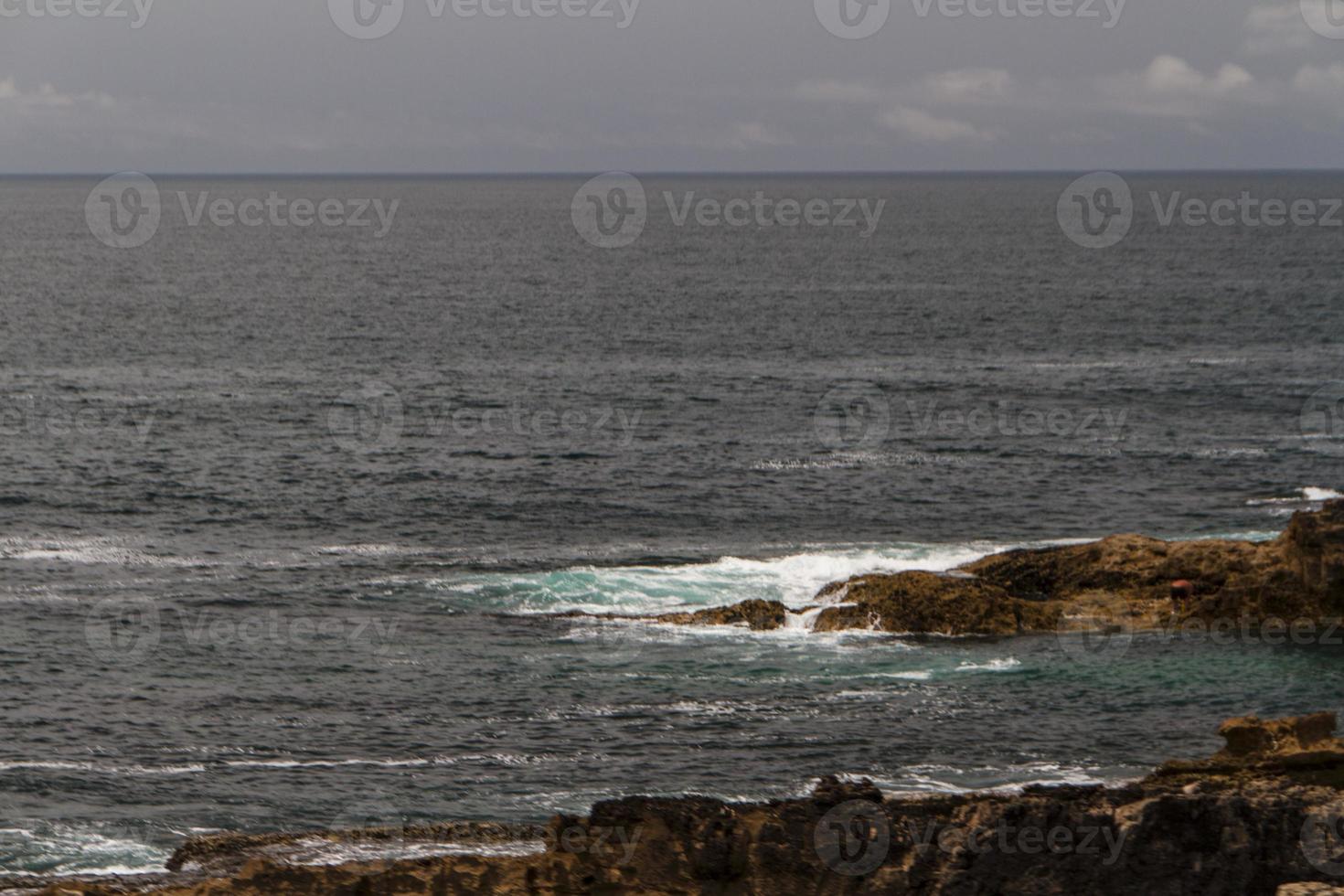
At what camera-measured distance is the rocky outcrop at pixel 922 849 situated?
26547mm

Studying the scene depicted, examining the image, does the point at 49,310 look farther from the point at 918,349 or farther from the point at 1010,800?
the point at 1010,800

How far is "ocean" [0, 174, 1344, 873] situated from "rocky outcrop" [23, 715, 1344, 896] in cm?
1083

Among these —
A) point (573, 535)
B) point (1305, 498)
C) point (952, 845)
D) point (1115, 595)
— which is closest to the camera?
point (952, 845)

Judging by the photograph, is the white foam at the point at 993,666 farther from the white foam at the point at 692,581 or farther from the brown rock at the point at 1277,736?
the brown rock at the point at 1277,736

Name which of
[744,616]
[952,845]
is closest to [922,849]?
[952,845]

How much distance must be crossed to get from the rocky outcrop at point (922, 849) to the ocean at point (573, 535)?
427 inches

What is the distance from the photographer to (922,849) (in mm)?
27188

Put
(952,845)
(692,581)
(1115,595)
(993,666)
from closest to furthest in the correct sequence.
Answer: (952,845)
(993,666)
(1115,595)
(692,581)

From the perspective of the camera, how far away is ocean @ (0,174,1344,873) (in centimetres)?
4256

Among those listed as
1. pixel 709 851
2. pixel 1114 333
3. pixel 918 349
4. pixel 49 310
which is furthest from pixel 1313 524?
pixel 49 310

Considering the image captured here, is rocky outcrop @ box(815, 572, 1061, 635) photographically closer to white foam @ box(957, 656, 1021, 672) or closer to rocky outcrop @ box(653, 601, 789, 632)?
rocky outcrop @ box(653, 601, 789, 632)

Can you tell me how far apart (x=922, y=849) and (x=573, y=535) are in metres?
40.6

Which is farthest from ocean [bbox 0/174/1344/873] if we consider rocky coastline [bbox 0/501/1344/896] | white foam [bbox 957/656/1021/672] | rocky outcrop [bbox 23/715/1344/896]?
rocky outcrop [bbox 23/715/1344/896]

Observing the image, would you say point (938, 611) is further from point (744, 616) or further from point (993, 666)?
point (744, 616)
